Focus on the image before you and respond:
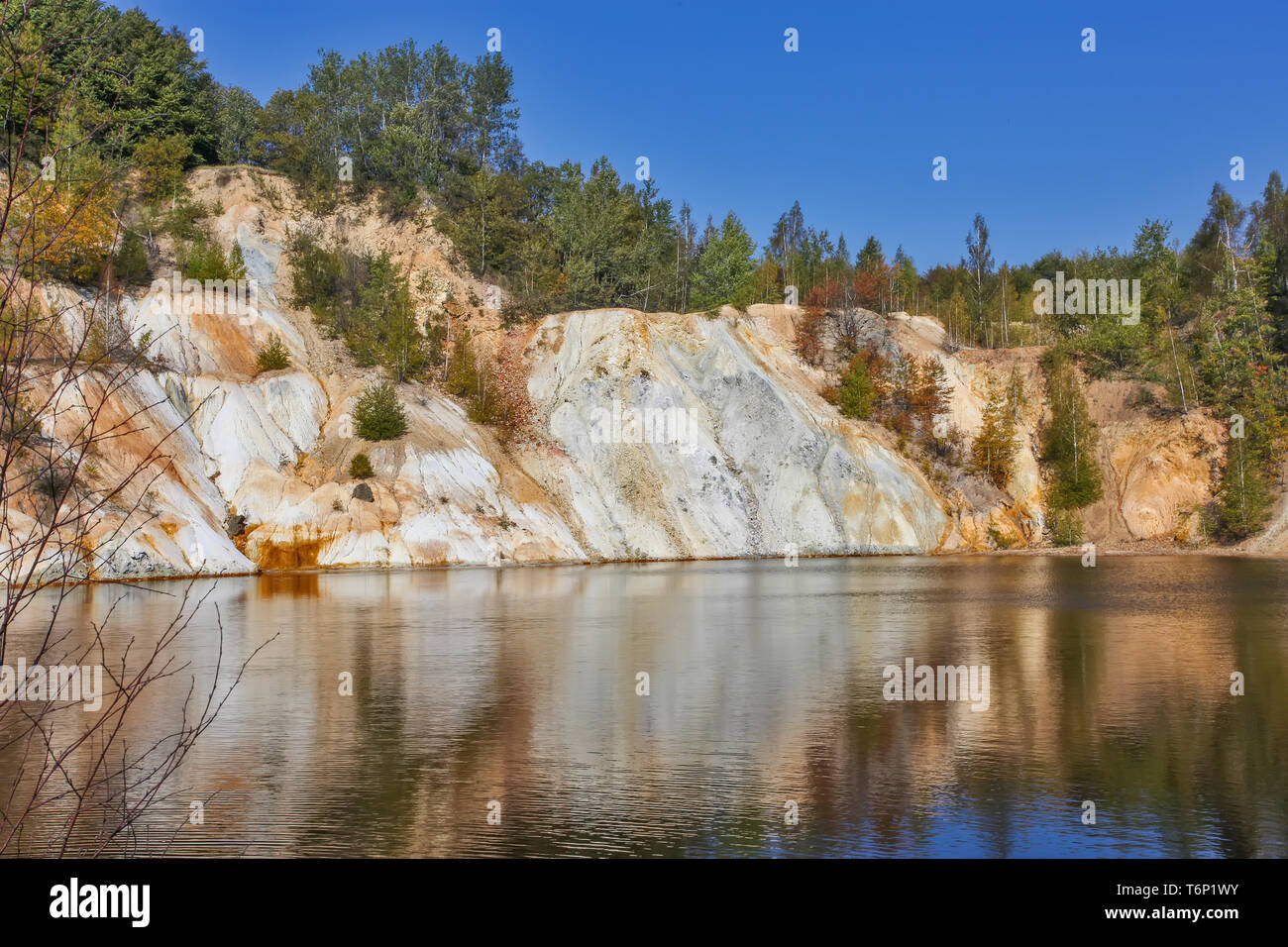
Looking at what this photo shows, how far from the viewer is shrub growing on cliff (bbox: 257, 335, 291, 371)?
6831cm

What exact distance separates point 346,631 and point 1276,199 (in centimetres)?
12610

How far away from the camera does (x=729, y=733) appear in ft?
58.0

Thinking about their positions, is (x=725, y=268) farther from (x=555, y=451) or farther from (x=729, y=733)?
(x=729, y=733)

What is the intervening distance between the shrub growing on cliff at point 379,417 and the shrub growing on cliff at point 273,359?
722cm

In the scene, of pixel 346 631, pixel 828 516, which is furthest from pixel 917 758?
pixel 828 516

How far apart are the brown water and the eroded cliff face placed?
22.9 meters

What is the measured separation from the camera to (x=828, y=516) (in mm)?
77375

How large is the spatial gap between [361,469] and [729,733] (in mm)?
47964

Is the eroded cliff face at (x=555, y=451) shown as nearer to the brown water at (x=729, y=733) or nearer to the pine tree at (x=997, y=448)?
the pine tree at (x=997, y=448)

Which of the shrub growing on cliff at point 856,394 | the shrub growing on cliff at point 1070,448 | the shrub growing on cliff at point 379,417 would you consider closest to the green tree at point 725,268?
the shrub growing on cliff at point 856,394

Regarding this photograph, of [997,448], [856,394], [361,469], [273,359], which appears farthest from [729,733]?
[997,448]

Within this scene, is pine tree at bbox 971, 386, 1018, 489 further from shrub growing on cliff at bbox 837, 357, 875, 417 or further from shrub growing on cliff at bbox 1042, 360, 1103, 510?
shrub growing on cliff at bbox 837, 357, 875, 417

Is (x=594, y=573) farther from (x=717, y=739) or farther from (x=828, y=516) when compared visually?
(x=717, y=739)

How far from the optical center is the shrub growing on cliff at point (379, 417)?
64.7 meters
